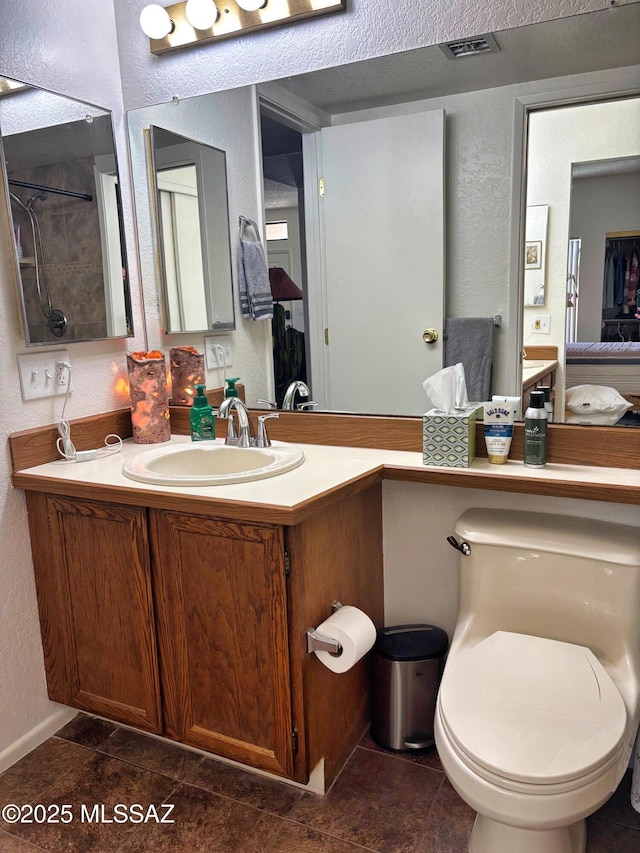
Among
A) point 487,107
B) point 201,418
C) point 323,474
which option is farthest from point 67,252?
point 487,107

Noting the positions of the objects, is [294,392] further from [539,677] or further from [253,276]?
[539,677]

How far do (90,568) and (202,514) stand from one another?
1.48 feet

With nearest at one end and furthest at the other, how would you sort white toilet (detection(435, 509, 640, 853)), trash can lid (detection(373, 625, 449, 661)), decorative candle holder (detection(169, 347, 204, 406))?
1. white toilet (detection(435, 509, 640, 853))
2. trash can lid (detection(373, 625, 449, 661))
3. decorative candle holder (detection(169, 347, 204, 406))

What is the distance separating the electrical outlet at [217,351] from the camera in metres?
2.11

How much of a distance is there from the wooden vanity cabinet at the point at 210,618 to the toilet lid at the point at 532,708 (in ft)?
1.25

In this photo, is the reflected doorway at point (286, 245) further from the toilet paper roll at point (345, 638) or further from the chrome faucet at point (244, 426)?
the toilet paper roll at point (345, 638)

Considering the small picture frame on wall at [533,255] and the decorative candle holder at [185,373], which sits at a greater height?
the small picture frame on wall at [533,255]

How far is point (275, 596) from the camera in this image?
1.50 metres

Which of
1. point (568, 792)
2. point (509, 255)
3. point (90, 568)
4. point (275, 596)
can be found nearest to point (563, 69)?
point (509, 255)

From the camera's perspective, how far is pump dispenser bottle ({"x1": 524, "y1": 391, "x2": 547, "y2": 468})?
1.60m

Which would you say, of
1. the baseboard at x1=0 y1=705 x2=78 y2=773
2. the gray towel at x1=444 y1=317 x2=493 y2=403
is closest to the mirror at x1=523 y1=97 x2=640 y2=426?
the gray towel at x1=444 y1=317 x2=493 y2=403

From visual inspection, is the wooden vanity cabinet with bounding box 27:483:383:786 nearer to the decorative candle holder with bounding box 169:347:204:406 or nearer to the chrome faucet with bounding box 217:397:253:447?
the chrome faucet with bounding box 217:397:253:447

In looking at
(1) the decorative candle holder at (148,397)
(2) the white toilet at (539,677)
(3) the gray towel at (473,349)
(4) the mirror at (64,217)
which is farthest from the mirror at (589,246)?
(4) the mirror at (64,217)

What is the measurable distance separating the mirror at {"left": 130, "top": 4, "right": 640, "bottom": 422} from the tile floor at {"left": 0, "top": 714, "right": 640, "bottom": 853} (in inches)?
42.3
